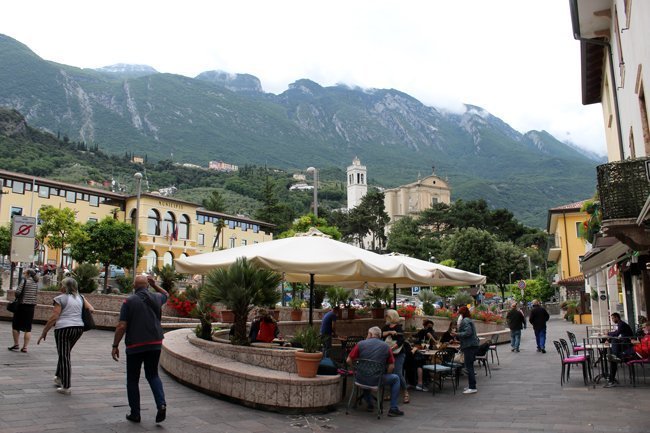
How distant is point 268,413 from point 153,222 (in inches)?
2170

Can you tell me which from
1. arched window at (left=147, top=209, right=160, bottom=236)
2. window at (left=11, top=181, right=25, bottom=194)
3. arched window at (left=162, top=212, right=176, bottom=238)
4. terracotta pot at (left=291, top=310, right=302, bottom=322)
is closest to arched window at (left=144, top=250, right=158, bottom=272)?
arched window at (left=147, top=209, right=160, bottom=236)

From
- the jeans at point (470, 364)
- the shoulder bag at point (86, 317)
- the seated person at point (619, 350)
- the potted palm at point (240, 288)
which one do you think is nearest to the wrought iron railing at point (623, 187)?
the seated person at point (619, 350)

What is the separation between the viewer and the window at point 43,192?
53094 mm

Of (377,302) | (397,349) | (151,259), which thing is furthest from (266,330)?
(151,259)

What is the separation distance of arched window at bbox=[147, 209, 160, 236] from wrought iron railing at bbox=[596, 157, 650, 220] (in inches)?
2161

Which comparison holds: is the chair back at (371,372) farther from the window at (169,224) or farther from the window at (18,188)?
the window at (169,224)

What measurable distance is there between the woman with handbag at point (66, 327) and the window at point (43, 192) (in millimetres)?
51599

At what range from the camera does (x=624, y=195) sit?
8531mm

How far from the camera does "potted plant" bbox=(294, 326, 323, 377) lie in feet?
24.3

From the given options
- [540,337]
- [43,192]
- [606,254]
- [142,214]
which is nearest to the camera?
[606,254]

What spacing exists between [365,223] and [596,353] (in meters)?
Result: 90.0

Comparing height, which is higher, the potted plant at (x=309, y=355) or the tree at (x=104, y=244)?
the tree at (x=104, y=244)

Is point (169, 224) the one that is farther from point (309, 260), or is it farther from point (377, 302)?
point (309, 260)

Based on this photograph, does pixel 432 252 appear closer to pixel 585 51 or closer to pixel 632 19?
pixel 585 51
